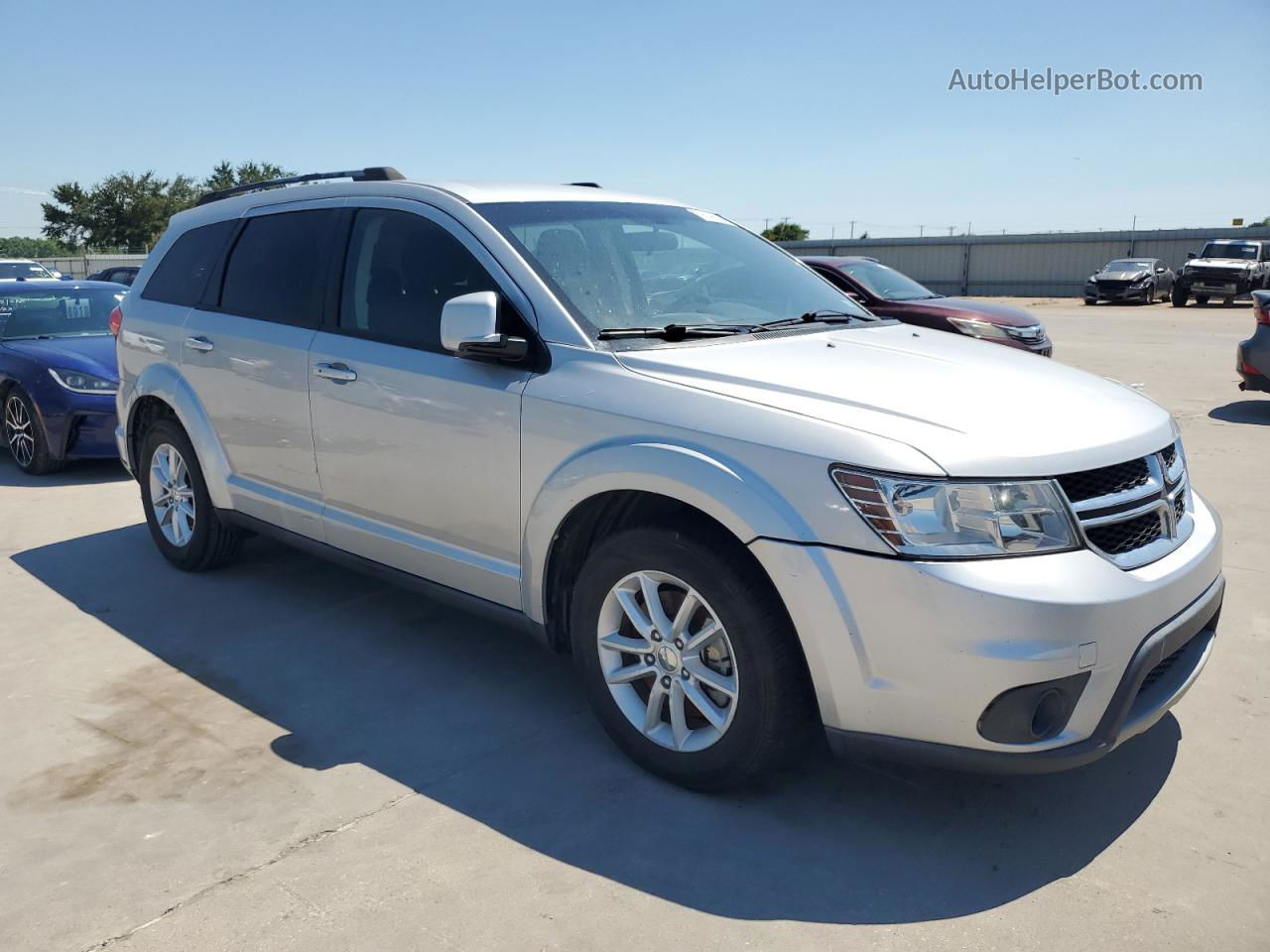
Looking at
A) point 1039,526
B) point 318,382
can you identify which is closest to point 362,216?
point 318,382

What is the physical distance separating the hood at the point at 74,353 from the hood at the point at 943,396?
241 inches

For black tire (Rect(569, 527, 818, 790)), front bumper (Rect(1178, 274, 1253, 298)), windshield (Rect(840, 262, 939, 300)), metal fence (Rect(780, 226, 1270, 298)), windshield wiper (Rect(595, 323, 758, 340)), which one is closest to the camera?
black tire (Rect(569, 527, 818, 790))

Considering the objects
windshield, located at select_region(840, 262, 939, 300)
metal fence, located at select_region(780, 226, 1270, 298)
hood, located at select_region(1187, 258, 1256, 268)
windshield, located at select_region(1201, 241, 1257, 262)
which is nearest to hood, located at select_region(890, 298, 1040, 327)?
windshield, located at select_region(840, 262, 939, 300)

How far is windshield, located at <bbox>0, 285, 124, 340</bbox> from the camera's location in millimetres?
8625

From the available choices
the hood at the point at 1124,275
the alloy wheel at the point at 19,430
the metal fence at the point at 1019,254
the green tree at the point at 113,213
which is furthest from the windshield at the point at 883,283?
the green tree at the point at 113,213

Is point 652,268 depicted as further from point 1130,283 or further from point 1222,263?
point 1130,283

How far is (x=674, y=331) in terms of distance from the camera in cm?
354

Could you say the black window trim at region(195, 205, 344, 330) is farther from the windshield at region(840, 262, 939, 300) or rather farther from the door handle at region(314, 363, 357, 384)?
the windshield at region(840, 262, 939, 300)

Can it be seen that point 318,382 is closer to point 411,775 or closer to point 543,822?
point 411,775

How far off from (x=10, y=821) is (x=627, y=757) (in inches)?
72.4

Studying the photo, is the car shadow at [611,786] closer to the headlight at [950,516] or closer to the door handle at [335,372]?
the headlight at [950,516]

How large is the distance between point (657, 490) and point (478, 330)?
2.70 feet

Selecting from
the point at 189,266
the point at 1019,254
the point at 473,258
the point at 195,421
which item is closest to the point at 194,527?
the point at 195,421

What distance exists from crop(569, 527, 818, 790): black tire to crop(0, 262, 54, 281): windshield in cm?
1960
